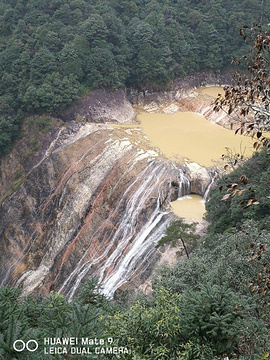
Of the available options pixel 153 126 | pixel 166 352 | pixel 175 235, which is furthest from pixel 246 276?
pixel 153 126

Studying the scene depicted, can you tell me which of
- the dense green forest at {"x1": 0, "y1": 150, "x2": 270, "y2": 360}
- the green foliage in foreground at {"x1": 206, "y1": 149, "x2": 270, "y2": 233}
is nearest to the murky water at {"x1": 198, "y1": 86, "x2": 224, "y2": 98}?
the green foliage in foreground at {"x1": 206, "y1": 149, "x2": 270, "y2": 233}

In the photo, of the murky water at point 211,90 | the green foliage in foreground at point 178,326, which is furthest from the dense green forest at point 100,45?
the green foliage in foreground at point 178,326

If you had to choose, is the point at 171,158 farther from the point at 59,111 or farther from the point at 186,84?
the point at 186,84

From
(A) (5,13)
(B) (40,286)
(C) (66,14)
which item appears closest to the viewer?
(B) (40,286)

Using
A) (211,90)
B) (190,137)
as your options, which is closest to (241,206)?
(190,137)

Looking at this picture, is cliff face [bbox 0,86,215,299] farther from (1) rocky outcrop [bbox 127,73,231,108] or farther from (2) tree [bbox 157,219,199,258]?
(1) rocky outcrop [bbox 127,73,231,108]
